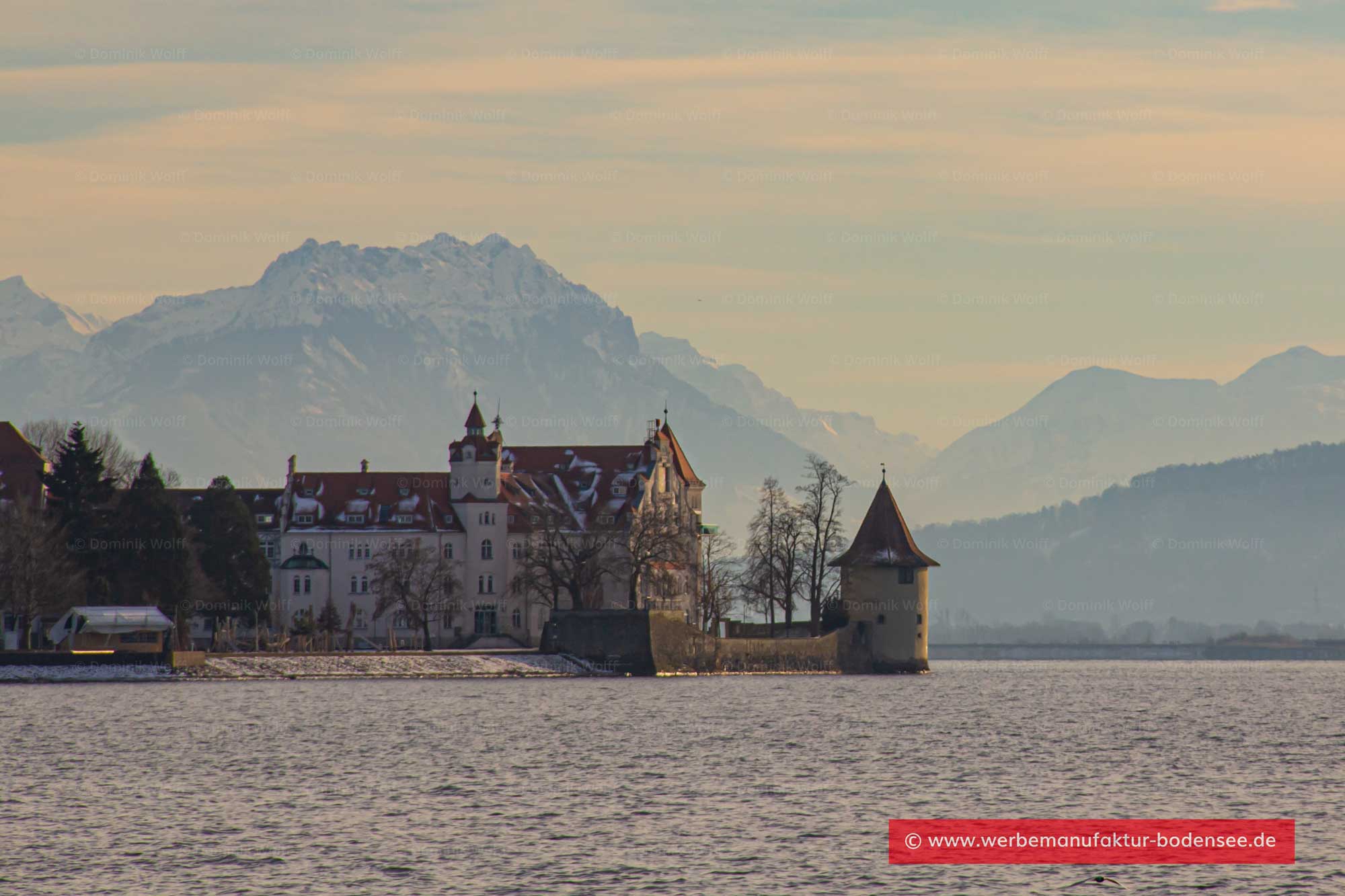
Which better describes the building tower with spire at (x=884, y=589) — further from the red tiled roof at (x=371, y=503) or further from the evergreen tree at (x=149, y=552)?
the evergreen tree at (x=149, y=552)

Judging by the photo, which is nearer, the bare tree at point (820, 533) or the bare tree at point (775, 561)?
the bare tree at point (775, 561)

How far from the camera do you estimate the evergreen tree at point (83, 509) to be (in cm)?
12006

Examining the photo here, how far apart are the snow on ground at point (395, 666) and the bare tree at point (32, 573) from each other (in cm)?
901

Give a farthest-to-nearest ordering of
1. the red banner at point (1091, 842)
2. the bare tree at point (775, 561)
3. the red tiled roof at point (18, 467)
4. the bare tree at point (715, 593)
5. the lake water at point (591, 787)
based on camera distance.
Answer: the bare tree at point (775, 561) < the bare tree at point (715, 593) < the red tiled roof at point (18, 467) < the red banner at point (1091, 842) < the lake water at point (591, 787)

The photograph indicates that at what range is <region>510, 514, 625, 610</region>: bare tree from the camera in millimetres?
133125

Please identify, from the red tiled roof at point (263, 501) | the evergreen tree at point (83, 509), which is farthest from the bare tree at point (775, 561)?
the evergreen tree at point (83, 509)

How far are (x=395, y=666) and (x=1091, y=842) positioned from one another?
76.2 m

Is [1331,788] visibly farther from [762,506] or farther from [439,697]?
[762,506]

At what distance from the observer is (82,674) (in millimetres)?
109125

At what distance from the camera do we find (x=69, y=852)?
4712 cm

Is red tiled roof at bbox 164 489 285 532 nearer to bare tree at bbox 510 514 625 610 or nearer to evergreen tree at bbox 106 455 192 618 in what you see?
bare tree at bbox 510 514 625 610

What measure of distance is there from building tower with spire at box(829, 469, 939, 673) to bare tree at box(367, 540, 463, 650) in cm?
2582

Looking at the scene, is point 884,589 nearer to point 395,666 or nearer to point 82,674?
point 395,666

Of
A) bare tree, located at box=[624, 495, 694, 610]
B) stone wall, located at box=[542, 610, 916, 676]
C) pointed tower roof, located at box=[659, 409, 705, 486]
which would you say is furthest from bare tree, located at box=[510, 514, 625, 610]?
pointed tower roof, located at box=[659, 409, 705, 486]
